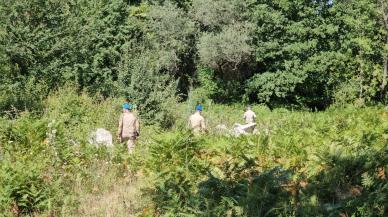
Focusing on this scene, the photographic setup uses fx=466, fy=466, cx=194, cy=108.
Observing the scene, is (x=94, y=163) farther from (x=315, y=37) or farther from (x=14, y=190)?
(x=315, y=37)

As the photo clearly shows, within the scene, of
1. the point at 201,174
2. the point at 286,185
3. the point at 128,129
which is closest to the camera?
the point at 286,185

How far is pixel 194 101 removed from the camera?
1158 inches

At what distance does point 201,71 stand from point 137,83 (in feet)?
51.2

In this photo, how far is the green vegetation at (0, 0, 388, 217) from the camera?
4.78m

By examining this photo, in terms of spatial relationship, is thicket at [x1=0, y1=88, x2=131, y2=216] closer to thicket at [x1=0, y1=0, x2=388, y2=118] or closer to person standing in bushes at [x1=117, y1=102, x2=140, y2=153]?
person standing in bushes at [x1=117, y1=102, x2=140, y2=153]

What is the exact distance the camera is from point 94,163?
7926 millimetres

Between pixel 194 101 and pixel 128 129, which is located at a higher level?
pixel 128 129

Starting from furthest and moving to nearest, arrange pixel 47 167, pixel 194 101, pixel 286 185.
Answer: pixel 194 101
pixel 47 167
pixel 286 185

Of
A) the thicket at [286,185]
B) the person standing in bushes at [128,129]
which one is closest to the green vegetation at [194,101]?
the thicket at [286,185]

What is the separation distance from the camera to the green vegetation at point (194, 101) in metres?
4.78

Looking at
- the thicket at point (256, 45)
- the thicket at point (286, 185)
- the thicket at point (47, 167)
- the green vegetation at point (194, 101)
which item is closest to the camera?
the thicket at point (286, 185)

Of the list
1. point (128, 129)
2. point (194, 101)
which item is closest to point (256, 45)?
point (194, 101)

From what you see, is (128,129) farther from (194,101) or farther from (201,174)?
(194,101)

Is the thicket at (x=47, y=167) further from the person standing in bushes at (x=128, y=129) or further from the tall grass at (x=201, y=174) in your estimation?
the person standing in bushes at (x=128, y=129)
